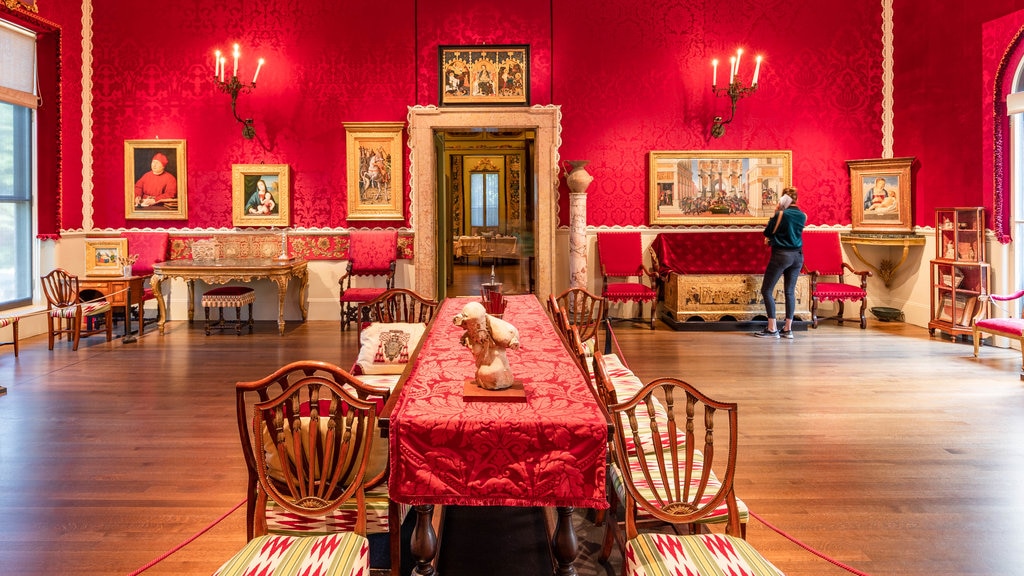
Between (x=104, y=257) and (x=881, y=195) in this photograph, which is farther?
(x=881, y=195)

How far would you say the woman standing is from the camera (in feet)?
27.7

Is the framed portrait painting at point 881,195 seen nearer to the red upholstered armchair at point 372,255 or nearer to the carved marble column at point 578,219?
the carved marble column at point 578,219

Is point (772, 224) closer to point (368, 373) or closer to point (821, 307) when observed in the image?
point (821, 307)

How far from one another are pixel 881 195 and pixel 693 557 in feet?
29.9

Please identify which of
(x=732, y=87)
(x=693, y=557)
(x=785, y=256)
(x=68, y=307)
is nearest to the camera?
(x=693, y=557)

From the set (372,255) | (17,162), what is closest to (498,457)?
(372,255)

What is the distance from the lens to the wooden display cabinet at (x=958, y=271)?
787 cm

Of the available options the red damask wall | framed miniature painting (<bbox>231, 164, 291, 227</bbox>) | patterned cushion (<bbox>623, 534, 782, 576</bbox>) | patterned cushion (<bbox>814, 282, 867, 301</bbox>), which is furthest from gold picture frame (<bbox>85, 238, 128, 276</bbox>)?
patterned cushion (<bbox>814, 282, 867, 301</bbox>)

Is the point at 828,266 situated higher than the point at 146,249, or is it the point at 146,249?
the point at 146,249

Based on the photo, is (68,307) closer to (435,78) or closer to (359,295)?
(359,295)

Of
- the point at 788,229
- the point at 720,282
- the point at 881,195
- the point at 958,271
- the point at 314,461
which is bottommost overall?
the point at 314,461

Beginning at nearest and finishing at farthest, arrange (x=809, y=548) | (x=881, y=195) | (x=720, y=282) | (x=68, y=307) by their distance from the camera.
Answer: (x=809, y=548), (x=68, y=307), (x=720, y=282), (x=881, y=195)

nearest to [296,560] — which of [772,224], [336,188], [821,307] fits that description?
[772,224]

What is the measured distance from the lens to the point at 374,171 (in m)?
9.91
